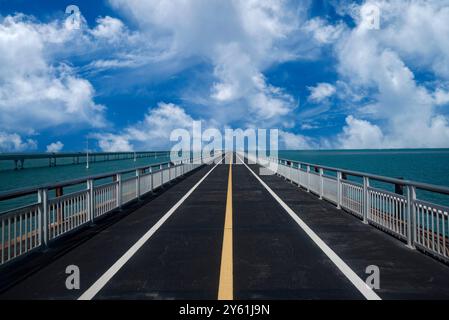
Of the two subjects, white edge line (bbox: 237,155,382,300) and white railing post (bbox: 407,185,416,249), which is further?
white railing post (bbox: 407,185,416,249)

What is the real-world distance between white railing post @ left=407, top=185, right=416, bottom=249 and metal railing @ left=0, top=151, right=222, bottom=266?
24.9ft

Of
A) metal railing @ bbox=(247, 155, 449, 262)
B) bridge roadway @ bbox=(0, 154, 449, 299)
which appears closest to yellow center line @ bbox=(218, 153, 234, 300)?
bridge roadway @ bbox=(0, 154, 449, 299)

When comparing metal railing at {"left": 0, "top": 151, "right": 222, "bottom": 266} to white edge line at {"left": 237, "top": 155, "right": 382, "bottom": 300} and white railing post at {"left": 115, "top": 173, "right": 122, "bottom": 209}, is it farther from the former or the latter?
white edge line at {"left": 237, "top": 155, "right": 382, "bottom": 300}

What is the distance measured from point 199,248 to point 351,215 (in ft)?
19.5

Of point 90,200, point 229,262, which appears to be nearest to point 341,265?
point 229,262

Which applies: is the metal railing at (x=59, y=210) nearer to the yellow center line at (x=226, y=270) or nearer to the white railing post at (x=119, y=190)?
the white railing post at (x=119, y=190)

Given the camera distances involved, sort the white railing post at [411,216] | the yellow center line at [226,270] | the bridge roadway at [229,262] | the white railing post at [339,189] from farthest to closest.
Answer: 1. the white railing post at [339,189]
2. the white railing post at [411,216]
3. the bridge roadway at [229,262]
4. the yellow center line at [226,270]

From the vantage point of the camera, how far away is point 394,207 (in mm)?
8109

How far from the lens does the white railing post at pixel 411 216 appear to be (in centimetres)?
718

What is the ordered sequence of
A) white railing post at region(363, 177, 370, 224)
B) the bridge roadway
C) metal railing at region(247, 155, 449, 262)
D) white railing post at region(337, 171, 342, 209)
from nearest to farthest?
the bridge roadway → metal railing at region(247, 155, 449, 262) → white railing post at region(363, 177, 370, 224) → white railing post at region(337, 171, 342, 209)

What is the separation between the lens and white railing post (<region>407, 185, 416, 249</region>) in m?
7.18

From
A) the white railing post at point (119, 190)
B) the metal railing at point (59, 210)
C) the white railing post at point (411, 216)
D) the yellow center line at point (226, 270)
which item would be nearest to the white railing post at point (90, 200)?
the metal railing at point (59, 210)
